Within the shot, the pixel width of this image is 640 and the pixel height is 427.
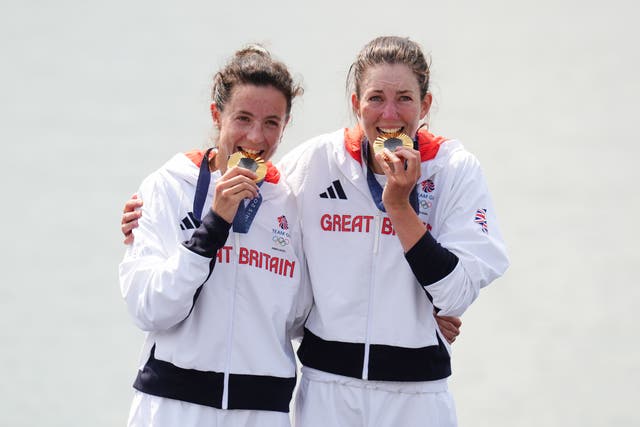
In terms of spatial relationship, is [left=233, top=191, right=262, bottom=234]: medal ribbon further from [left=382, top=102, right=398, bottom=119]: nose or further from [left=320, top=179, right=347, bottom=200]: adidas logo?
[left=382, top=102, right=398, bottom=119]: nose

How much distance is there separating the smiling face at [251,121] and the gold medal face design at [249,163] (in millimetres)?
24

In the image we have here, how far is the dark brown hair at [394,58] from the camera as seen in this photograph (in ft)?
9.34

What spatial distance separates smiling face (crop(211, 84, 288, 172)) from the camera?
2777 mm

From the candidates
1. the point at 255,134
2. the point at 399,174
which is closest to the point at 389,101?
the point at 399,174

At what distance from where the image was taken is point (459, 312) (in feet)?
9.17

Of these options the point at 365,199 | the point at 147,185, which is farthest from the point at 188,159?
the point at 365,199

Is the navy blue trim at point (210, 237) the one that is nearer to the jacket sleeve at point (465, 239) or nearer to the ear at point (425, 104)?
the jacket sleeve at point (465, 239)

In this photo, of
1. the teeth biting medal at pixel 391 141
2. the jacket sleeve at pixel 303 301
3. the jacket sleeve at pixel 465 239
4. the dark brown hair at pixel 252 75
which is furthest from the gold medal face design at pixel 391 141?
the jacket sleeve at pixel 303 301

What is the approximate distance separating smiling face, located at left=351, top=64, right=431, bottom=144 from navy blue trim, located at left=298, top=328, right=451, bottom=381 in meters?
0.63

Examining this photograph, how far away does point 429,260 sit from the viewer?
266 centimetres

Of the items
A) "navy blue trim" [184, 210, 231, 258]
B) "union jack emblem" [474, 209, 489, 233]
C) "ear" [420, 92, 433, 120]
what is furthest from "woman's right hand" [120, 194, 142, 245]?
"union jack emblem" [474, 209, 489, 233]

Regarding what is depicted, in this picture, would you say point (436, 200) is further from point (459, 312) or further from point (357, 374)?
point (357, 374)

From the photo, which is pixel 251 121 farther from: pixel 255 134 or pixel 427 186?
pixel 427 186

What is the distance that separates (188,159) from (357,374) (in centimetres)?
82
